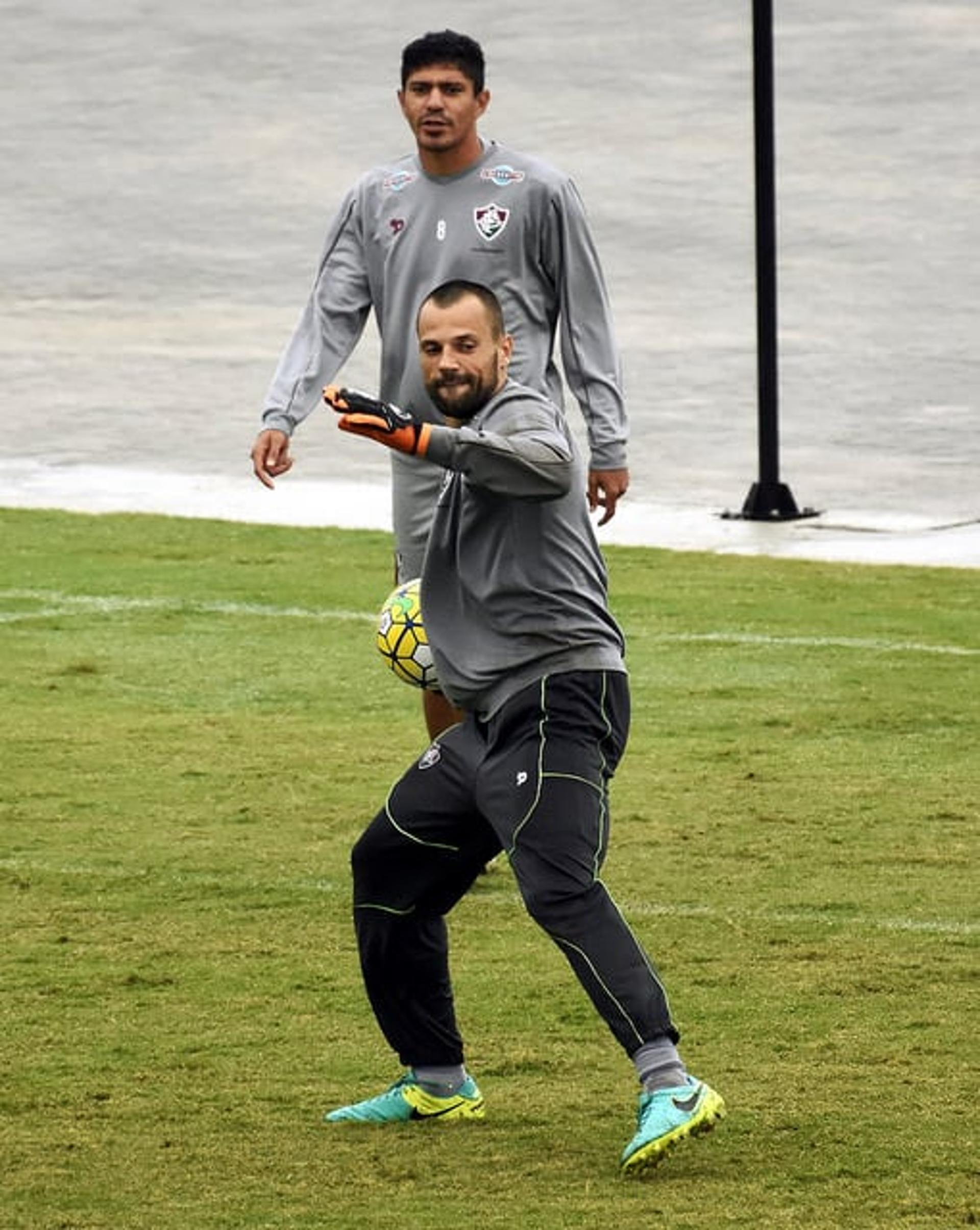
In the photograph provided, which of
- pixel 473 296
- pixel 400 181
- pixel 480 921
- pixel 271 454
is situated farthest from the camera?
pixel 400 181

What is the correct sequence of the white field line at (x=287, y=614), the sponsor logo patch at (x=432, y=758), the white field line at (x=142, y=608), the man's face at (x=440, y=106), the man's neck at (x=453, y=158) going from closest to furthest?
the sponsor logo patch at (x=432, y=758)
the man's face at (x=440, y=106)
the man's neck at (x=453, y=158)
the white field line at (x=287, y=614)
the white field line at (x=142, y=608)

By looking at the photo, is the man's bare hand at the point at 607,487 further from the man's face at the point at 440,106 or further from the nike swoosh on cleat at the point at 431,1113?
the nike swoosh on cleat at the point at 431,1113

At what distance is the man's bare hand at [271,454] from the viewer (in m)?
7.86

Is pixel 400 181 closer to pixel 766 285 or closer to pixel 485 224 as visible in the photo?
pixel 485 224

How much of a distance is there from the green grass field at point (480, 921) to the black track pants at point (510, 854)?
0.31m

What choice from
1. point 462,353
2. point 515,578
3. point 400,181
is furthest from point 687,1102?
point 400,181

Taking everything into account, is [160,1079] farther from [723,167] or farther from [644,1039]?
[723,167]

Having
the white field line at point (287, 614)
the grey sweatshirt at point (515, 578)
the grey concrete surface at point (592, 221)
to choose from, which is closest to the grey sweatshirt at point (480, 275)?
the grey sweatshirt at point (515, 578)

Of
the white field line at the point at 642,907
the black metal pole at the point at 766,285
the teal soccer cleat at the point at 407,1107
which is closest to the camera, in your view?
the teal soccer cleat at the point at 407,1107

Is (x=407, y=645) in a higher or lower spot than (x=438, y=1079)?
higher

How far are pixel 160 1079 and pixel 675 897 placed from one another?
2.12 meters

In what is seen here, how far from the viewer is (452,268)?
824 centimetres

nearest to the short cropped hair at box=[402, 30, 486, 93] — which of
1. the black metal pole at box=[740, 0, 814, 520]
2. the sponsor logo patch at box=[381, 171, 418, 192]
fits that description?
the sponsor logo patch at box=[381, 171, 418, 192]

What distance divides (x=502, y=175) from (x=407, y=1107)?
2.98 m
